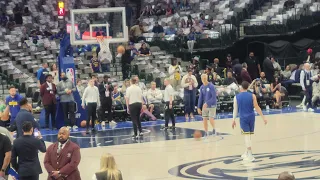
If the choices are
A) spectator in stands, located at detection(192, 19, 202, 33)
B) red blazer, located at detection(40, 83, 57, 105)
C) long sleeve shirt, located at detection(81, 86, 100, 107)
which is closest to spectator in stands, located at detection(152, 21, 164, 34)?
spectator in stands, located at detection(192, 19, 202, 33)

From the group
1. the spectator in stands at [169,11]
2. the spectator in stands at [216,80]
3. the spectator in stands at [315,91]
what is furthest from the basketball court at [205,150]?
the spectator in stands at [169,11]

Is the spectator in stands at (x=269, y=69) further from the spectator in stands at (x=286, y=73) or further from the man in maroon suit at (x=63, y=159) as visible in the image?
the man in maroon suit at (x=63, y=159)

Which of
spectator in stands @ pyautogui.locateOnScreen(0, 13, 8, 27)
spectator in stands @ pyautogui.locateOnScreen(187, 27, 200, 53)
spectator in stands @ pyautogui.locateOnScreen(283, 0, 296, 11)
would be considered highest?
spectator in stands @ pyautogui.locateOnScreen(283, 0, 296, 11)

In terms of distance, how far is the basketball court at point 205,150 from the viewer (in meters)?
16.1

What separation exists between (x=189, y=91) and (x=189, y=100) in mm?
352

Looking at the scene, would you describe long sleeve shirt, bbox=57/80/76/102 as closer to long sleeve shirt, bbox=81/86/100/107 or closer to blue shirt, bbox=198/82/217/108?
long sleeve shirt, bbox=81/86/100/107

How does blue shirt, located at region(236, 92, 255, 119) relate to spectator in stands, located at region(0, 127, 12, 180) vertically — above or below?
above

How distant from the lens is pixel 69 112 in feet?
82.5

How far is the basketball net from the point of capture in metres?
27.4

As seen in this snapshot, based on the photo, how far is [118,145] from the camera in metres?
20.8

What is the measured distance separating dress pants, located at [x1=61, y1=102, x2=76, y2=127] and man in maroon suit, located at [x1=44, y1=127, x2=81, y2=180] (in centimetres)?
1333

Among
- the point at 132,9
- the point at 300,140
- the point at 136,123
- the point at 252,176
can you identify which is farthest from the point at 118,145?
the point at 132,9

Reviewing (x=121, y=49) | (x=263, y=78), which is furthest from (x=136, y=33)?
(x=263, y=78)

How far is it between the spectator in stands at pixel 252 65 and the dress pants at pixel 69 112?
10.9 m
